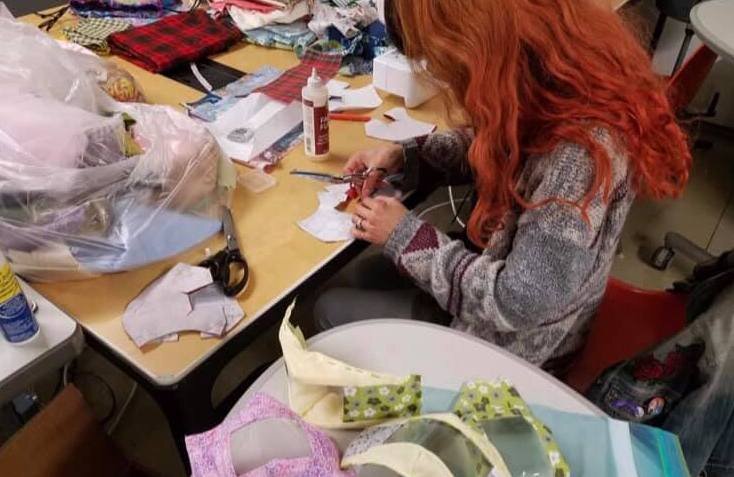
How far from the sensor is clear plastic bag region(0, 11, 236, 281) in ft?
2.89

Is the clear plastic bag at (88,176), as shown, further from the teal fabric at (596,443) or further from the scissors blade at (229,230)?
the teal fabric at (596,443)

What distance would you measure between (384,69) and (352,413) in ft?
3.08

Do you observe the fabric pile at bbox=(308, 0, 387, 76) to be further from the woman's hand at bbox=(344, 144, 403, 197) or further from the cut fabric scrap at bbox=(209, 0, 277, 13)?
the woman's hand at bbox=(344, 144, 403, 197)

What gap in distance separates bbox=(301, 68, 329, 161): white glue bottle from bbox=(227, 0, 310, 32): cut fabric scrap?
1.72 feet

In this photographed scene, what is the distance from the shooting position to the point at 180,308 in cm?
86

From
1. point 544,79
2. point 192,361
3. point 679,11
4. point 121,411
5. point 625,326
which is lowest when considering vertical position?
point 121,411

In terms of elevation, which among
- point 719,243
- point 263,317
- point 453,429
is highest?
point 453,429

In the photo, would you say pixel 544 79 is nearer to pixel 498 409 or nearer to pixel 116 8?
pixel 498 409

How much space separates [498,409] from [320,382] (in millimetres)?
201

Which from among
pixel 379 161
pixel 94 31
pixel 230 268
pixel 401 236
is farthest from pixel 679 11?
pixel 230 268

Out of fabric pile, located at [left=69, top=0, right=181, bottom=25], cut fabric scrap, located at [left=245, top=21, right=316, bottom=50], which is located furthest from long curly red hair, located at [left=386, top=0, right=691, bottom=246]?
fabric pile, located at [left=69, top=0, right=181, bottom=25]

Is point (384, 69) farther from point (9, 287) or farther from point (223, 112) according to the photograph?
point (9, 287)

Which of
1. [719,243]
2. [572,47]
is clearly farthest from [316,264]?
[719,243]

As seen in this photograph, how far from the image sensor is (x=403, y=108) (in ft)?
4.58
